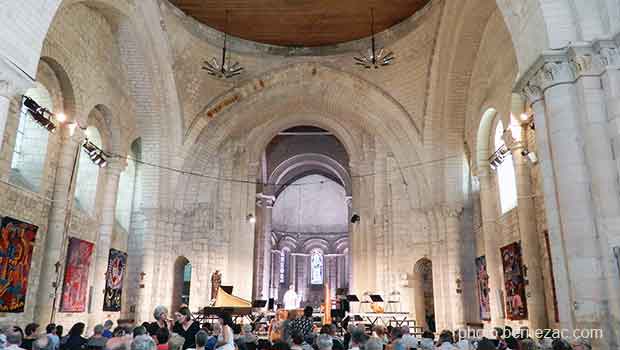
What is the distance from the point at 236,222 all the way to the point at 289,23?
785 centimetres

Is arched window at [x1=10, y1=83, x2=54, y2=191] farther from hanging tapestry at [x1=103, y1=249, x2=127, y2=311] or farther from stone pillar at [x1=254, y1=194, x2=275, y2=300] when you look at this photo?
stone pillar at [x1=254, y1=194, x2=275, y2=300]

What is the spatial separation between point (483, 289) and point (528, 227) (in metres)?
4.02

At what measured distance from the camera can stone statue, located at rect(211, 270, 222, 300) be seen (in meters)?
18.0

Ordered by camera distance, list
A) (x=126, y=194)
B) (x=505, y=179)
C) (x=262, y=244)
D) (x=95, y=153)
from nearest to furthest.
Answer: (x=505, y=179) → (x=95, y=153) → (x=126, y=194) → (x=262, y=244)

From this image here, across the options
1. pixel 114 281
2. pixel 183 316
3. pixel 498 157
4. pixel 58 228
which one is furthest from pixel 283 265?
pixel 183 316

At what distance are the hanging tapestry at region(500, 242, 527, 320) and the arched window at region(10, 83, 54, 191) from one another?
461 inches

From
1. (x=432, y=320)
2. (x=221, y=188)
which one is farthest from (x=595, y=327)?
(x=221, y=188)

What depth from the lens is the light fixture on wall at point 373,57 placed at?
15527 mm

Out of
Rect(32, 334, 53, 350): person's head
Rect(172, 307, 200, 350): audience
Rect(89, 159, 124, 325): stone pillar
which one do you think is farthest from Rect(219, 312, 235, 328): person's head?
Rect(89, 159, 124, 325): stone pillar

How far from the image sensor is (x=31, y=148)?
11805mm

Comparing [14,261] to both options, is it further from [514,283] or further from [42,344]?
[514,283]

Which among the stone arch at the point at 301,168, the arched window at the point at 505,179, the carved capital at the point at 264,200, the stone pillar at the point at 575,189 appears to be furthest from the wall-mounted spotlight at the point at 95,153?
the stone arch at the point at 301,168

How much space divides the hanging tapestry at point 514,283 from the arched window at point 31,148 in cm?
1170

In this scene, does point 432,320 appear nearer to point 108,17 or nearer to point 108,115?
point 108,115
